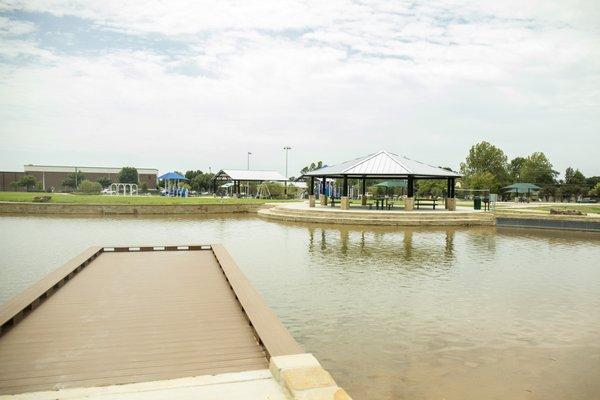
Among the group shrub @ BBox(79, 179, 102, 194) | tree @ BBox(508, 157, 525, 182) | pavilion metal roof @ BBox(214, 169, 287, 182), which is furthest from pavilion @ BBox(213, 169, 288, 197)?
tree @ BBox(508, 157, 525, 182)

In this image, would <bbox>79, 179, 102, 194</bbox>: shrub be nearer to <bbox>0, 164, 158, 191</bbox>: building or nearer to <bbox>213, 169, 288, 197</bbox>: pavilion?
<bbox>213, 169, 288, 197</bbox>: pavilion

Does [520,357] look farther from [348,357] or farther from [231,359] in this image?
[231,359]

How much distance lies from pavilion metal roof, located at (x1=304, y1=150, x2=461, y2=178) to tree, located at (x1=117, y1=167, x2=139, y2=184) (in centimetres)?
5734

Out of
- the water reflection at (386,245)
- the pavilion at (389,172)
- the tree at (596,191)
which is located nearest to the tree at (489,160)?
the tree at (596,191)

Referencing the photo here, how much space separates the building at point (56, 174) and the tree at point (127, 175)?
329 centimetres

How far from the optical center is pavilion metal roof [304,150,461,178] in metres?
26.7

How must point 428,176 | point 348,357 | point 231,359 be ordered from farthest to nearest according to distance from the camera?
1. point 428,176
2. point 348,357
3. point 231,359

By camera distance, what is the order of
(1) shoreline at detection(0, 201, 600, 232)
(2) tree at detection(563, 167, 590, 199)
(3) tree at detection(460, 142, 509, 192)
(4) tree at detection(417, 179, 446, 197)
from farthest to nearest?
1. (3) tree at detection(460, 142, 509, 192)
2. (4) tree at detection(417, 179, 446, 197)
3. (2) tree at detection(563, 167, 590, 199)
4. (1) shoreline at detection(0, 201, 600, 232)

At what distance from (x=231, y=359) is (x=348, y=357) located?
5.97 feet

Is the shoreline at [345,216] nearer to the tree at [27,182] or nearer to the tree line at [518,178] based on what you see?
the tree line at [518,178]

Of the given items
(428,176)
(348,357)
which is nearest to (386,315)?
(348,357)

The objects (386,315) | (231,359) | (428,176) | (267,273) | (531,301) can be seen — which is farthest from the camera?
(428,176)

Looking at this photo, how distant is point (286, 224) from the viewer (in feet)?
78.1

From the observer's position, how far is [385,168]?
2731 cm
